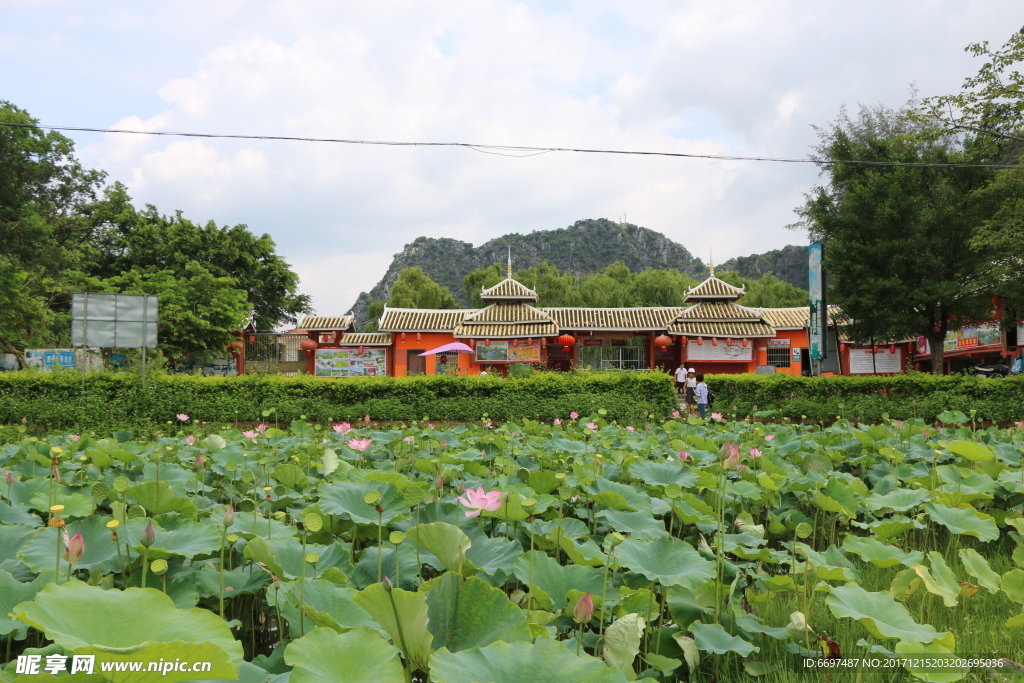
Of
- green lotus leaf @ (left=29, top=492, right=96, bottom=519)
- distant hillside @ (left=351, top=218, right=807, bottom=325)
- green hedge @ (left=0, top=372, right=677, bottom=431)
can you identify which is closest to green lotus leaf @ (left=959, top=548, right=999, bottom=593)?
green lotus leaf @ (left=29, top=492, right=96, bottom=519)

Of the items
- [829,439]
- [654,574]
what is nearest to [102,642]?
[654,574]

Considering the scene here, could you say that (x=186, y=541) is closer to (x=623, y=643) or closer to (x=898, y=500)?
(x=623, y=643)

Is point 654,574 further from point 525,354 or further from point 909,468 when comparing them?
point 525,354

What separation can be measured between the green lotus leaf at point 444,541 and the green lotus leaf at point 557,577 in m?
0.12

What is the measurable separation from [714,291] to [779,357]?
357cm

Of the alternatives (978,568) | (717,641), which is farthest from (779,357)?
(717,641)

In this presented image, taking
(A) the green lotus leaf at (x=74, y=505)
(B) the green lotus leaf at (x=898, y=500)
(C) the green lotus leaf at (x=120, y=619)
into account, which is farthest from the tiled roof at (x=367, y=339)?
(C) the green lotus leaf at (x=120, y=619)

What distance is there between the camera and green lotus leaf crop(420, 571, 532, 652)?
3.19 ft

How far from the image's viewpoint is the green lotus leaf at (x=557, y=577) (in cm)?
130

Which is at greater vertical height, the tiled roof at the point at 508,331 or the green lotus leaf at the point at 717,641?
the tiled roof at the point at 508,331

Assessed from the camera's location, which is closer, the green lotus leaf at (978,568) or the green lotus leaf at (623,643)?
the green lotus leaf at (623,643)

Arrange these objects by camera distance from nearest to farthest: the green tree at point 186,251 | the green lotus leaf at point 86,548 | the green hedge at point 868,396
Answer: the green lotus leaf at point 86,548, the green hedge at point 868,396, the green tree at point 186,251

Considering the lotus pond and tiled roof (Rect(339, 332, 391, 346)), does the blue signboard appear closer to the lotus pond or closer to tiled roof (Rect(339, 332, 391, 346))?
the lotus pond

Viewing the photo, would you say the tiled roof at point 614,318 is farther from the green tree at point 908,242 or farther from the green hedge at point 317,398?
the green hedge at point 317,398
